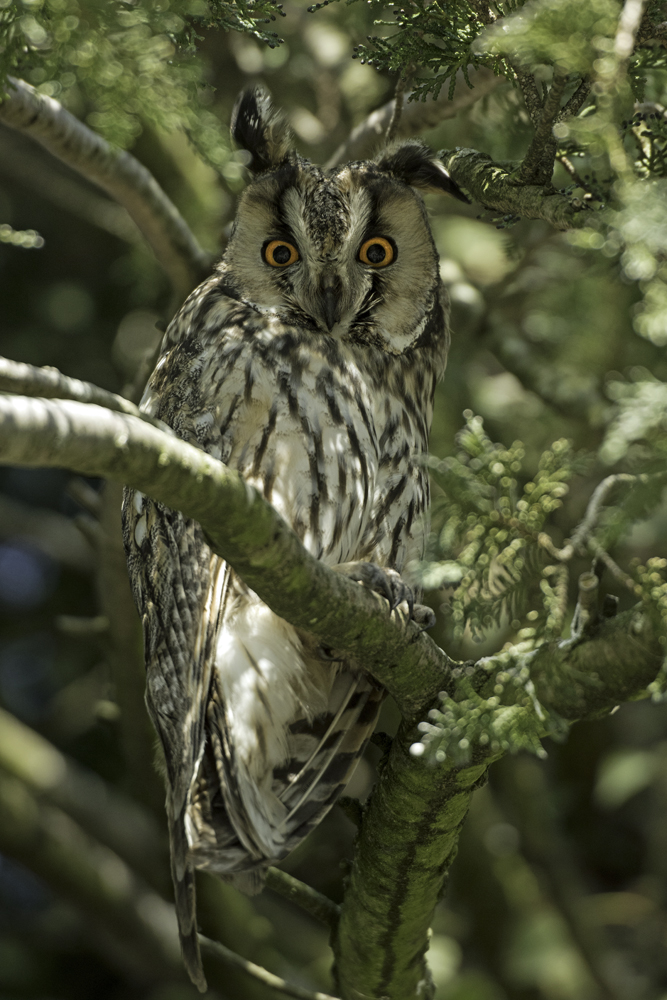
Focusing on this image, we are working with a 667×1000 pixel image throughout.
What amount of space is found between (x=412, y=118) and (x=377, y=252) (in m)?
0.68

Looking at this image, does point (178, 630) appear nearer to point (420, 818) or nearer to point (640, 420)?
point (420, 818)

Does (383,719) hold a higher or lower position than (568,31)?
lower

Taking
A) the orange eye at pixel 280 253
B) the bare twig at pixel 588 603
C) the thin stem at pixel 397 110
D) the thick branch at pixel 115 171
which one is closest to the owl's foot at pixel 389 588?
the bare twig at pixel 588 603

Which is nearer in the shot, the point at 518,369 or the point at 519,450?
the point at 519,450

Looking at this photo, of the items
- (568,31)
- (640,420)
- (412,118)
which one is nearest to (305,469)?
(640,420)

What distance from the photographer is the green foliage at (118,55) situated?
1.46 m

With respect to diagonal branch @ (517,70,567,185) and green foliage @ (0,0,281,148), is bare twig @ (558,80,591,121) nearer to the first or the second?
diagonal branch @ (517,70,567,185)

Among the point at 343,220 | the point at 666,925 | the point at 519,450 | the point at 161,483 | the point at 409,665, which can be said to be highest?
the point at 343,220

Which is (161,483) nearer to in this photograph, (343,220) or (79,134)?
(343,220)

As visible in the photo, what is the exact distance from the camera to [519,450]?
150cm

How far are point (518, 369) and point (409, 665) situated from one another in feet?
7.74

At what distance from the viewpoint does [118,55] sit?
4.91 feet

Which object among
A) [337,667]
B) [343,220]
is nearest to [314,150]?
[343,220]

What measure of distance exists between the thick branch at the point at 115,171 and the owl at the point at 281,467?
348 millimetres
